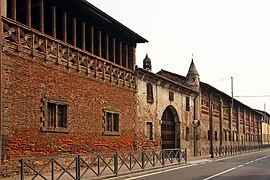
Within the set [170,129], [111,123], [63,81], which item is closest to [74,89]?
[63,81]

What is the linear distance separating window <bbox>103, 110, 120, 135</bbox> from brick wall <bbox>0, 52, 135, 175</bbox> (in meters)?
0.29

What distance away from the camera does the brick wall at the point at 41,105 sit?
48.2 ft

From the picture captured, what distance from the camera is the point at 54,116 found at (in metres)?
17.5

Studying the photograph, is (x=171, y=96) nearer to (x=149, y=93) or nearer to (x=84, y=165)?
(x=149, y=93)

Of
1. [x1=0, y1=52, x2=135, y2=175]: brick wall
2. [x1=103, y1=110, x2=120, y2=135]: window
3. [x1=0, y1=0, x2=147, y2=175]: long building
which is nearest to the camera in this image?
[x1=0, y1=52, x2=135, y2=175]: brick wall

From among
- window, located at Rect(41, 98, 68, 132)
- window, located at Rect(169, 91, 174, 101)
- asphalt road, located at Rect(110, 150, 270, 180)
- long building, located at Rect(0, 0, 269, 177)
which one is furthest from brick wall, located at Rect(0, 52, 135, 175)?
window, located at Rect(169, 91, 174, 101)

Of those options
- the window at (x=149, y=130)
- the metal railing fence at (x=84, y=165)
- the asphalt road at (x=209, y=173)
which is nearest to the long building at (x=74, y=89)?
the window at (x=149, y=130)

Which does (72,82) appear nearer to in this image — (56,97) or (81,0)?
(56,97)

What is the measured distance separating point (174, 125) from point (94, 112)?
1365 centimetres

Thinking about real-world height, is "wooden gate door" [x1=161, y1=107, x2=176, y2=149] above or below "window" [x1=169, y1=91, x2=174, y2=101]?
below

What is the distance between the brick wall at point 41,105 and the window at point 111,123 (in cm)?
29

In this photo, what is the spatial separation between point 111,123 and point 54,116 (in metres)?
5.65

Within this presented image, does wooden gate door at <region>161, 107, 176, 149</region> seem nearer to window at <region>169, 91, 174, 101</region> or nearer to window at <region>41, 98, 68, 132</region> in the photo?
window at <region>169, 91, 174, 101</region>

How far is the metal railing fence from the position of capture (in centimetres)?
1316
